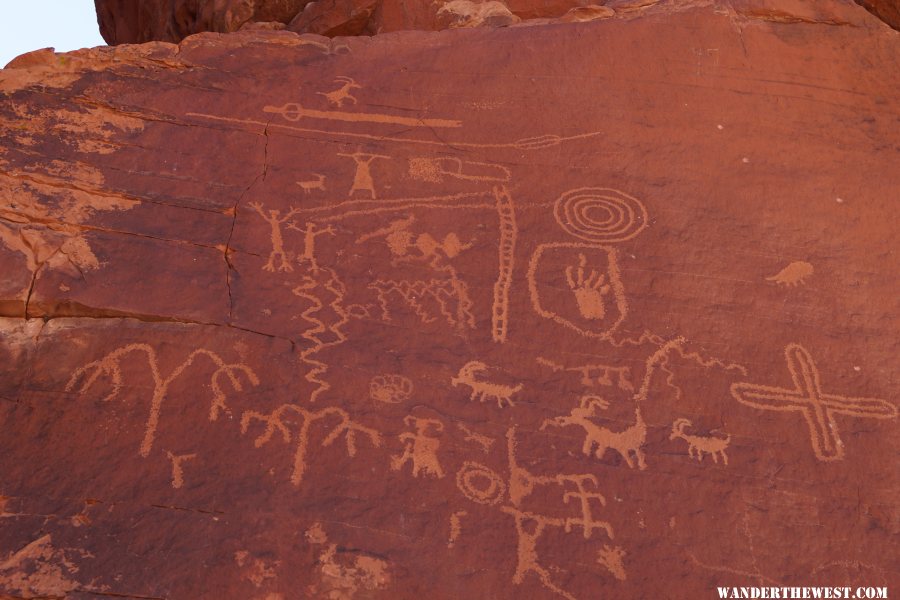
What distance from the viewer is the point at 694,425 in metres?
→ 3.00

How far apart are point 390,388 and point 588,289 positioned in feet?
2.88

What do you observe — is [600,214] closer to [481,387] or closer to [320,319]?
[481,387]

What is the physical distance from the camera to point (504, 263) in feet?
11.1

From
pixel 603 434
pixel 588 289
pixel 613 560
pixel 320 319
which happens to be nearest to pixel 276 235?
pixel 320 319

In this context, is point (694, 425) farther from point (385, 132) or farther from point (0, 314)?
point (0, 314)

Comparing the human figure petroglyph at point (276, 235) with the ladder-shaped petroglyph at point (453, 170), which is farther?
the ladder-shaped petroglyph at point (453, 170)

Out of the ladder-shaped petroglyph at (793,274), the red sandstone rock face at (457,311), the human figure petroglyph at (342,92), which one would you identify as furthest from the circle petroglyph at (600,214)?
the human figure petroglyph at (342,92)

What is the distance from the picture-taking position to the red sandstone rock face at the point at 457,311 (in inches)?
108

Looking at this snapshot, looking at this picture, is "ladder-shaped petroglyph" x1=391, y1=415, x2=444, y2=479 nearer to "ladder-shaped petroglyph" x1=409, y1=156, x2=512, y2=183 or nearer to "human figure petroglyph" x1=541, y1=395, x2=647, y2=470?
"human figure petroglyph" x1=541, y1=395, x2=647, y2=470

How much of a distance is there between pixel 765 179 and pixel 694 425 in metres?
1.25

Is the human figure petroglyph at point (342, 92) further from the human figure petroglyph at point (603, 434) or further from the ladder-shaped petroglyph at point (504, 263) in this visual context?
the human figure petroglyph at point (603, 434)

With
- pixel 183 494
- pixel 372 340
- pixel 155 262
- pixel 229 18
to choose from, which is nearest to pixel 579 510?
pixel 372 340

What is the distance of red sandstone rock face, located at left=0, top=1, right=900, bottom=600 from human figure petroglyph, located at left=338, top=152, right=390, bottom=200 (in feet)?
0.04

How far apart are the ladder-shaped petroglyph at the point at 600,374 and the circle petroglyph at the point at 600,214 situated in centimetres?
59
